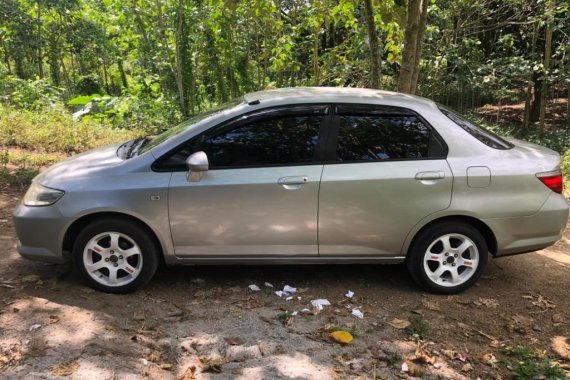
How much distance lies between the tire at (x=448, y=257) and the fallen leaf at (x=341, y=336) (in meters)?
0.93

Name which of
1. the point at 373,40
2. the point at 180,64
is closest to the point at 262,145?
the point at 373,40

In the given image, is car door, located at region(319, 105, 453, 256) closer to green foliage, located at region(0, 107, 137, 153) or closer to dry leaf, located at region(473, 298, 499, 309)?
dry leaf, located at region(473, 298, 499, 309)

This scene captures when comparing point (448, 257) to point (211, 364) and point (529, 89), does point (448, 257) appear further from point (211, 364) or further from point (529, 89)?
point (529, 89)

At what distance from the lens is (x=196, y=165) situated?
3.79 meters

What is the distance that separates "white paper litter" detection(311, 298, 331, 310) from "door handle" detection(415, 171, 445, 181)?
1229 millimetres

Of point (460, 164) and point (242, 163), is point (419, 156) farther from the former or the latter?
point (242, 163)

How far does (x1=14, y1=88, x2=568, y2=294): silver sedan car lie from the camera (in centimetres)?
392

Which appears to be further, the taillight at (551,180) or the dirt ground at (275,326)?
the taillight at (551,180)

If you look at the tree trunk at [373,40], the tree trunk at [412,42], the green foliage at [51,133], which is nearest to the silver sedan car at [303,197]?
the tree trunk at [412,42]

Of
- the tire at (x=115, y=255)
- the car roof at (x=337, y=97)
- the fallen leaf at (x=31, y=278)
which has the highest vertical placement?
the car roof at (x=337, y=97)

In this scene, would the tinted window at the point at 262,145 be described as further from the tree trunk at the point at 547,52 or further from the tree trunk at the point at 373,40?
the tree trunk at the point at 547,52

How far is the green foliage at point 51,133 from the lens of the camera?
362 inches

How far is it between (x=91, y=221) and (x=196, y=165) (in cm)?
97

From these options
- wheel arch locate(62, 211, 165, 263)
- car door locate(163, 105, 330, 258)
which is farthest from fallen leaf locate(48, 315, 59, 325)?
car door locate(163, 105, 330, 258)
